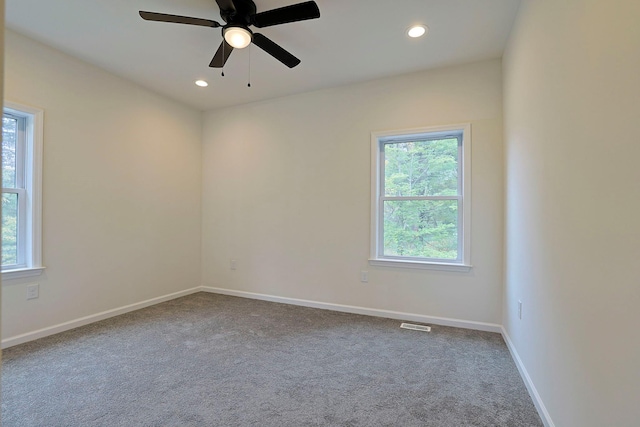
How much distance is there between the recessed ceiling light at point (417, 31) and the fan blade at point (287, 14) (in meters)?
0.98

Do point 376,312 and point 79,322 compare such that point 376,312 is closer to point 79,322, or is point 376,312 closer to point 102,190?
point 79,322

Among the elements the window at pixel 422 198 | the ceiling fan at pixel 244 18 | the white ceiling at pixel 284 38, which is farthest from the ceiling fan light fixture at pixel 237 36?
the window at pixel 422 198

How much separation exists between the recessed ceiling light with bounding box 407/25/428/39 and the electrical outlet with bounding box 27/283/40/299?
405 centimetres

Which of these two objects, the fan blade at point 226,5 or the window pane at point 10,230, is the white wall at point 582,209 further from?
the window pane at point 10,230

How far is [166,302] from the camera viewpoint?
4.08 meters

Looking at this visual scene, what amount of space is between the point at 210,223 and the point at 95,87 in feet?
6.94

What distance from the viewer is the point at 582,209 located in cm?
141

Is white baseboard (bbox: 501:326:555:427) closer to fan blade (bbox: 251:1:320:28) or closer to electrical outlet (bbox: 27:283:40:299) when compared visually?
fan blade (bbox: 251:1:320:28)

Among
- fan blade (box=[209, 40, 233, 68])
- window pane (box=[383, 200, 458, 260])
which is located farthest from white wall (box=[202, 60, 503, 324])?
fan blade (box=[209, 40, 233, 68])

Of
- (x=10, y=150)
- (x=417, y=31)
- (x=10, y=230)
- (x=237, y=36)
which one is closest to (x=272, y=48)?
(x=237, y=36)

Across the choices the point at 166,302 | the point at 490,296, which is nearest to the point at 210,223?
the point at 166,302

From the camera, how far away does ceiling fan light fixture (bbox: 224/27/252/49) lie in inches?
89.7

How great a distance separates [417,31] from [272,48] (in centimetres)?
125

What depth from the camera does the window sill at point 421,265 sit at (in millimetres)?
3229
